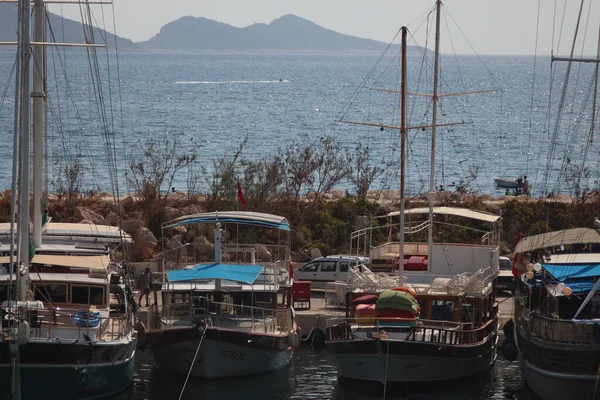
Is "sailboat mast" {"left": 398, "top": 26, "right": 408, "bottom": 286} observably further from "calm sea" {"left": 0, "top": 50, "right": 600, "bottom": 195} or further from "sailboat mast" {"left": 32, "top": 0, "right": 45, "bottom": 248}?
"calm sea" {"left": 0, "top": 50, "right": 600, "bottom": 195}

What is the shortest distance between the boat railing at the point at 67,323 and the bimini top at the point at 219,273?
3062mm

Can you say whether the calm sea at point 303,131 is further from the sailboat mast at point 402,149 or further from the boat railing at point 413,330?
the boat railing at point 413,330

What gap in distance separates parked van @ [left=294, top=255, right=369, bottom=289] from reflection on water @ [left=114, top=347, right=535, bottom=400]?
7.33 meters

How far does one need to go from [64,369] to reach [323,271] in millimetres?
14398

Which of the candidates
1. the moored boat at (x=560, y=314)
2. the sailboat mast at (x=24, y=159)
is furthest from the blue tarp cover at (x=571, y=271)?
the sailboat mast at (x=24, y=159)

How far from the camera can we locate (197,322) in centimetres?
3209

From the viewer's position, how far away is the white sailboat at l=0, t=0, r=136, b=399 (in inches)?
1109

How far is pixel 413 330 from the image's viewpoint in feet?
103

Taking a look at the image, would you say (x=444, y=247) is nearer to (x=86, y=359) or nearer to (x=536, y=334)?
(x=536, y=334)

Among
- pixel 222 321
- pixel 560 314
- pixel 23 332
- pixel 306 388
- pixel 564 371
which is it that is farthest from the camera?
pixel 222 321

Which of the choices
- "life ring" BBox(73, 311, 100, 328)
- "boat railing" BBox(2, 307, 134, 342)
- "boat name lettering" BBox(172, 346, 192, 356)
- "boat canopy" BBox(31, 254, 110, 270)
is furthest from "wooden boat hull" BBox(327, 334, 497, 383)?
"boat canopy" BBox(31, 254, 110, 270)

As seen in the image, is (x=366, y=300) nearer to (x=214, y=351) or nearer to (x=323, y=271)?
(x=214, y=351)

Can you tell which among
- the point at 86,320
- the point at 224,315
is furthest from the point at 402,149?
the point at 86,320

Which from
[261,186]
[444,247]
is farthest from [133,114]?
[444,247]
